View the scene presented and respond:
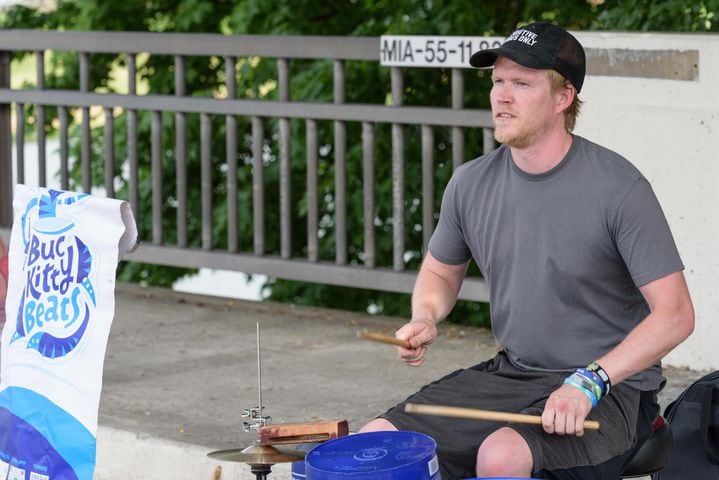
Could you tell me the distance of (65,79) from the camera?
9.89 meters

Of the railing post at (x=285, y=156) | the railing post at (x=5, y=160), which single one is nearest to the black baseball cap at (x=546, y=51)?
the railing post at (x=285, y=156)

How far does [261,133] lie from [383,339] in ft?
13.1

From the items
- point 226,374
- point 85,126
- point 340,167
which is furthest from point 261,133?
point 226,374

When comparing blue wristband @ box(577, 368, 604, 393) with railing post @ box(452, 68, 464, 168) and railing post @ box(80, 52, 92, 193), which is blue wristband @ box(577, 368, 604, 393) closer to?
railing post @ box(452, 68, 464, 168)

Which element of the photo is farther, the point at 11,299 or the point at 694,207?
the point at 694,207

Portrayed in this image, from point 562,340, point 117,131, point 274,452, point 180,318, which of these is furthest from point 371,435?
point 117,131

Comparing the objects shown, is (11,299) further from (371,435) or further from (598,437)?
(598,437)

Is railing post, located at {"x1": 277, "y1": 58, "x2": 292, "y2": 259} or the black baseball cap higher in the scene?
the black baseball cap

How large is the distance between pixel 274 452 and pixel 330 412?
6.02 feet

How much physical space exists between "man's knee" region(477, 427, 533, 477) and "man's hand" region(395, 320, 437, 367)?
392mm

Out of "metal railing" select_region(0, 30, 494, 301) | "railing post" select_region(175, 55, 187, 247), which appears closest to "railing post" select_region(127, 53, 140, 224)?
"metal railing" select_region(0, 30, 494, 301)

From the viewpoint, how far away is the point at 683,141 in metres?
5.94

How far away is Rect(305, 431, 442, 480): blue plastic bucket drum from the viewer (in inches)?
132

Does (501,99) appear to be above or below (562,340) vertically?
above
